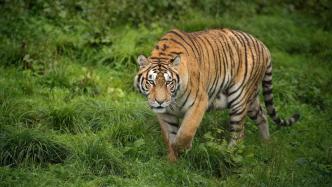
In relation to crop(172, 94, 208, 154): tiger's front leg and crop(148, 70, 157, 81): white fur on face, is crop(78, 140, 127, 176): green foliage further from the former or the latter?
crop(148, 70, 157, 81): white fur on face

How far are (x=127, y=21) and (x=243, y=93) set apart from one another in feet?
9.66

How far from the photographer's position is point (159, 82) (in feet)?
19.9

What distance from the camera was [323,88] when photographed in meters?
9.07

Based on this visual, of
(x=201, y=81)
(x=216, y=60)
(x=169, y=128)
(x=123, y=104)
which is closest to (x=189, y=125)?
(x=169, y=128)

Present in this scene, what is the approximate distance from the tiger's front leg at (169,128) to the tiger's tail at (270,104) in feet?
4.59

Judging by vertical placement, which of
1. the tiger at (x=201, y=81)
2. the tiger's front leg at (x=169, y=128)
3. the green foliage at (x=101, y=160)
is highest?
the tiger at (x=201, y=81)

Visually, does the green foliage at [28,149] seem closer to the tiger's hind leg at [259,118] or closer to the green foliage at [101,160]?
the green foliage at [101,160]

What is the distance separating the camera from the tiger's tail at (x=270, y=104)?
747 centimetres

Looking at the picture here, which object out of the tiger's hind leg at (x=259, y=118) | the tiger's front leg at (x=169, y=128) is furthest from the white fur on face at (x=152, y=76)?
the tiger's hind leg at (x=259, y=118)

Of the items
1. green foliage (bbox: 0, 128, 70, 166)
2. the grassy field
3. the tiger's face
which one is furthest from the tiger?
green foliage (bbox: 0, 128, 70, 166)

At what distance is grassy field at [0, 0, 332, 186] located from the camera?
19.7ft

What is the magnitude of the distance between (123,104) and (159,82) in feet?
4.52

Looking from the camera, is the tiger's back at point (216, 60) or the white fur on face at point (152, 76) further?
the tiger's back at point (216, 60)

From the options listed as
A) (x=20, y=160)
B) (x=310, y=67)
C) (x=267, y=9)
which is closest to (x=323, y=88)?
(x=310, y=67)
